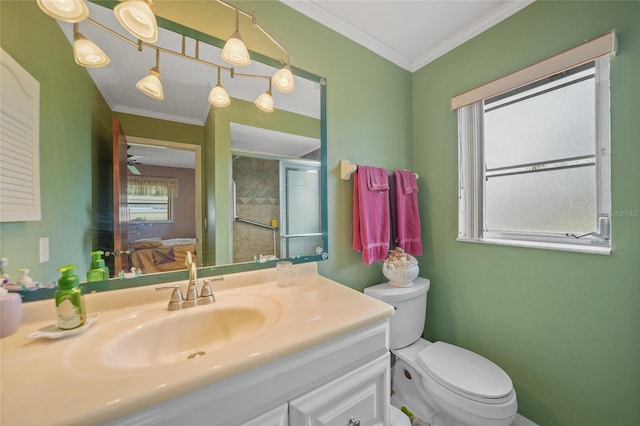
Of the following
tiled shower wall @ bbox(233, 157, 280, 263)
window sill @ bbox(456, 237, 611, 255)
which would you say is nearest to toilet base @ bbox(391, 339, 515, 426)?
window sill @ bbox(456, 237, 611, 255)

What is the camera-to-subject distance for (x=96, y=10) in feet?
2.54

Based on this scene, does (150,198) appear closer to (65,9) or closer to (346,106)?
(65,9)

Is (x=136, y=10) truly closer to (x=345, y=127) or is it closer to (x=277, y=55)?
(x=277, y=55)

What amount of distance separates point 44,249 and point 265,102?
96 centimetres

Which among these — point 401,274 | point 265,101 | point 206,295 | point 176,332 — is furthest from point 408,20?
point 176,332

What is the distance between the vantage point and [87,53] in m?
0.73

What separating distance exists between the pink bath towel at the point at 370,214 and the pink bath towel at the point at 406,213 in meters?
0.11

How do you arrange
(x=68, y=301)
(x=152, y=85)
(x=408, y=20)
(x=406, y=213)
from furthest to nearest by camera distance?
(x=406, y=213) < (x=408, y=20) < (x=152, y=85) < (x=68, y=301)

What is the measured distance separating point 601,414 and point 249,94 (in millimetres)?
2148

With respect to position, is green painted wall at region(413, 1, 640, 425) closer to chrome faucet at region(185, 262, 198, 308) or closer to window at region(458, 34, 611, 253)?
window at region(458, 34, 611, 253)

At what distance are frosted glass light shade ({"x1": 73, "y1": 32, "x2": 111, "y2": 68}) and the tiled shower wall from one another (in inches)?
20.3

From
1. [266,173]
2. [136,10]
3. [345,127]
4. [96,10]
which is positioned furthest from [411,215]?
[96,10]

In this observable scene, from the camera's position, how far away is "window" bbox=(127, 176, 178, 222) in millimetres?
830

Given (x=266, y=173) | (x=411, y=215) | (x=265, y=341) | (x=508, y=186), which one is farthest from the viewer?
(x=411, y=215)
